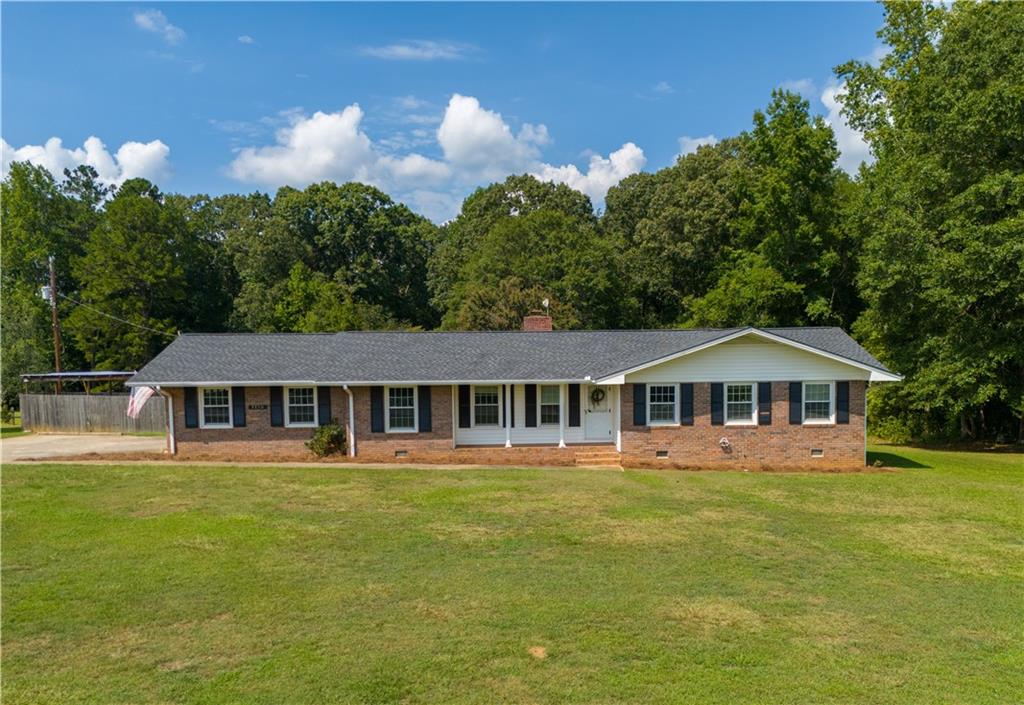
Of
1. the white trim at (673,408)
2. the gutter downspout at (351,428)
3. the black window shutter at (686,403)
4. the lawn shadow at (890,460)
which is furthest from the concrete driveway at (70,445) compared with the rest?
the lawn shadow at (890,460)

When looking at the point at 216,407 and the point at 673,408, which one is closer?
the point at 673,408

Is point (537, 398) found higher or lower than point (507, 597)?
higher

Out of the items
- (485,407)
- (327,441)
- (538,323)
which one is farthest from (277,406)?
(538,323)

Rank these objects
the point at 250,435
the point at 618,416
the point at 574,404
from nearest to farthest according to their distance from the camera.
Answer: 1. the point at 618,416
2. the point at 250,435
3. the point at 574,404

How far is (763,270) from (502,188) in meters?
24.9

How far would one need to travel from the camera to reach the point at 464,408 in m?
21.4

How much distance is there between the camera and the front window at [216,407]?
69.2ft

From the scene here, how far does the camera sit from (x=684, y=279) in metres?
43.9

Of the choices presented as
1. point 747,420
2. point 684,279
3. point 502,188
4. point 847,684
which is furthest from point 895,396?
point 502,188

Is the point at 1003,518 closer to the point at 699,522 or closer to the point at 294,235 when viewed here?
the point at 699,522

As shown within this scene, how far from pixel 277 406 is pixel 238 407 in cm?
125

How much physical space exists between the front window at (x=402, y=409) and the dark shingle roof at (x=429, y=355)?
0.63 m

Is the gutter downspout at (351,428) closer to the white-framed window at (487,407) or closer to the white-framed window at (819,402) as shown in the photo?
the white-framed window at (487,407)

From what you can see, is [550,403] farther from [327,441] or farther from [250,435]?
[250,435]
